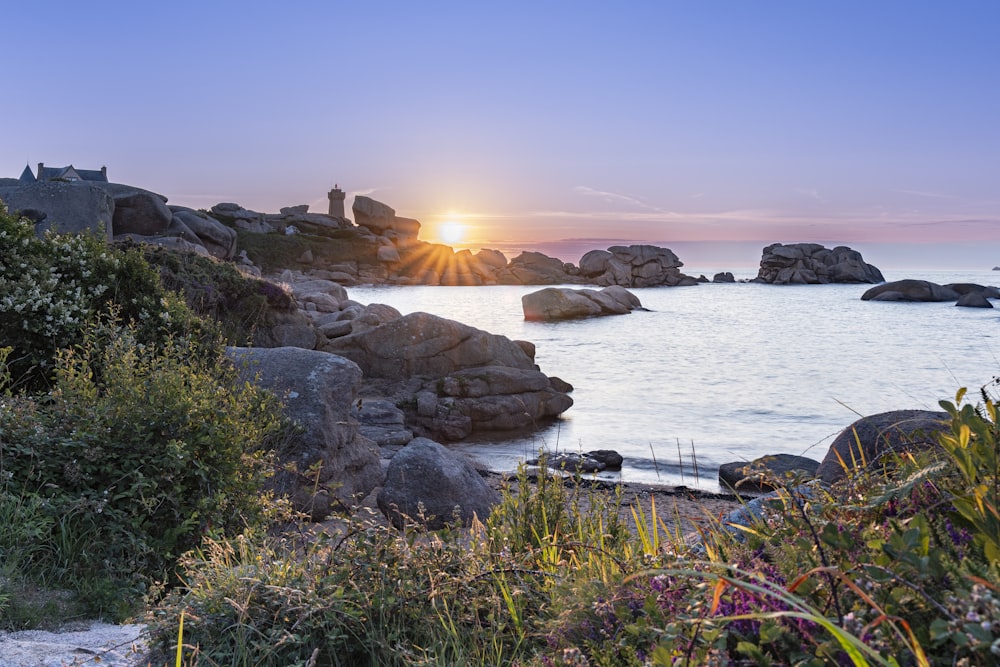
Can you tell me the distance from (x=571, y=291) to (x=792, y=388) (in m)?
30.2

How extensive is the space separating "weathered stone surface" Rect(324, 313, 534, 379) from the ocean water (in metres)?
3.38

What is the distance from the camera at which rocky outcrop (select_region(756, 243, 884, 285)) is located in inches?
4968

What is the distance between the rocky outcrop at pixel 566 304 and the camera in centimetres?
5216

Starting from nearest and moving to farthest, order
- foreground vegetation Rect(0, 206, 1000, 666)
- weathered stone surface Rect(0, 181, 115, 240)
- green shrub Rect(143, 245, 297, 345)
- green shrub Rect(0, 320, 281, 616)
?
foreground vegetation Rect(0, 206, 1000, 666), green shrub Rect(0, 320, 281, 616), green shrub Rect(143, 245, 297, 345), weathered stone surface Rect(0, 181, 115, 240)

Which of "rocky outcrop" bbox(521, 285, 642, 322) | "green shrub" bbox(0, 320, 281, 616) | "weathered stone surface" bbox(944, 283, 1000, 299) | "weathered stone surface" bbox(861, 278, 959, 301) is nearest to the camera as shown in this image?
"green shrub" bbox(0, 320, 281, 616)

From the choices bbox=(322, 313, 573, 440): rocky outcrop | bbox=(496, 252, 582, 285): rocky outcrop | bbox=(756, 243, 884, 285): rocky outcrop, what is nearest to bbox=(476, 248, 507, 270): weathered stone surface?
bbox=(496, 252, 582, 285): rocky outcrop

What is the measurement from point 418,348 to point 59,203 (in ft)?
35.1

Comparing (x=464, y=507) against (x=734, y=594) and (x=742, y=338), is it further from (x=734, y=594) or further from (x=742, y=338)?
(x=742, y=338)

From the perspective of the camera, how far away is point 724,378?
89.7ft

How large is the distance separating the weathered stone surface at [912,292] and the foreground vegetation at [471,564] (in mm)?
89184

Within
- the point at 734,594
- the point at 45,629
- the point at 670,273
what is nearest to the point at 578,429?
the point at 45,629

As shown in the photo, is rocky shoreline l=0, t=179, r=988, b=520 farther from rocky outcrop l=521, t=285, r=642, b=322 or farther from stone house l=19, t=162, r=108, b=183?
stone house l=19, t=162, r=108, b=183

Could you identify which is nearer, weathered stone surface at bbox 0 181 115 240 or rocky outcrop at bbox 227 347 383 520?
rocky outcrop at bbox 227 347 383 520

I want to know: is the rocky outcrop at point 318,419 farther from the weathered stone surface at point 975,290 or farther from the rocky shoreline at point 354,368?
the weathered stone surface at point 975,290
